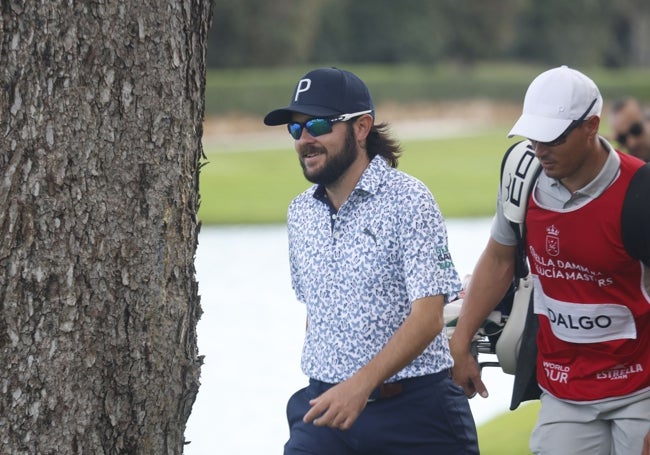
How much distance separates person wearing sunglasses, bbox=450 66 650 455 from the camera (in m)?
3.82

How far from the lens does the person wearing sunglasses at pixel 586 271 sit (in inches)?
150

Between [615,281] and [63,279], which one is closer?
[63,279]

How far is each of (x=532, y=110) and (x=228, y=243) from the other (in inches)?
494

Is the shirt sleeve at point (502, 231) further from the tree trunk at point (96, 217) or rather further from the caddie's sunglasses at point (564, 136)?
the tree trunk at point (96, 217)

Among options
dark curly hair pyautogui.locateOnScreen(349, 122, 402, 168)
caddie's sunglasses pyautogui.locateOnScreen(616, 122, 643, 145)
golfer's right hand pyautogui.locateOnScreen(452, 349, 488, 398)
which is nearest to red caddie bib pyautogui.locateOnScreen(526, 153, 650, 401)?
golfer's right hand pyautogui.locateOnScreen(452, 349, 488, 398)

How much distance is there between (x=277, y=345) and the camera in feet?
31.8

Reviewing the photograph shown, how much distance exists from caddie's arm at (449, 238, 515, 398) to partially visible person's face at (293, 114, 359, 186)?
0.63 meters

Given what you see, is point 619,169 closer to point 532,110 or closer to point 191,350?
point 532,110

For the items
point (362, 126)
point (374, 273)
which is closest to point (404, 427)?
point (374, 273)

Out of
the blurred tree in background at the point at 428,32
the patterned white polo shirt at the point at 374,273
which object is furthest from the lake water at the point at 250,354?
the blurred tree in background at the point at 428,32

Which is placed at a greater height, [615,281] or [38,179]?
[38,179]

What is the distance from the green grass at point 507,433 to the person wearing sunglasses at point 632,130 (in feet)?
6.14

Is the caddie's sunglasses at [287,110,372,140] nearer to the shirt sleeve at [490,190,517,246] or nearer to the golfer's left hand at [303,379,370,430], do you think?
the shirt sleeve at [490,190,517,246]

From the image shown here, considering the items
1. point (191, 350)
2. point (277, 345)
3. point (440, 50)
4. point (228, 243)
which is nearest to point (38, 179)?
point (191, 350)
